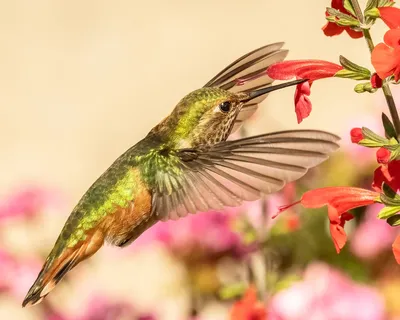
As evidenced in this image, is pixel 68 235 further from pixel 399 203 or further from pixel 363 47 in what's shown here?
pixel 363 47

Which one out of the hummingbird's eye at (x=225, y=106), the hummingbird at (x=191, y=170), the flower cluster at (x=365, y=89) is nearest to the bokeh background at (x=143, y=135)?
the hummingbird at (x=191, y=170)

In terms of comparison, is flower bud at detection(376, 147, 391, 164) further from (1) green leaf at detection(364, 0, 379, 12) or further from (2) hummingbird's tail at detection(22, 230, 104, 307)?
(2) hummingbird's tail at detection(22, 230, 104, 307)

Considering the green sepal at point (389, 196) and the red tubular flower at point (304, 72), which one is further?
the red tubular flower at point (304, 72)

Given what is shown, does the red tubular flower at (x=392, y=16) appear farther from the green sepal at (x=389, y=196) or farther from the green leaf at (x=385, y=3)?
the green sepal at (x=389, y=196)

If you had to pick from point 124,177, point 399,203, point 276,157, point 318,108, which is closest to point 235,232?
point 124,177

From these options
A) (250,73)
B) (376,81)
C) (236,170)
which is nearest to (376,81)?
(376,81)

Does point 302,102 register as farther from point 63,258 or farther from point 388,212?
point 63,258
